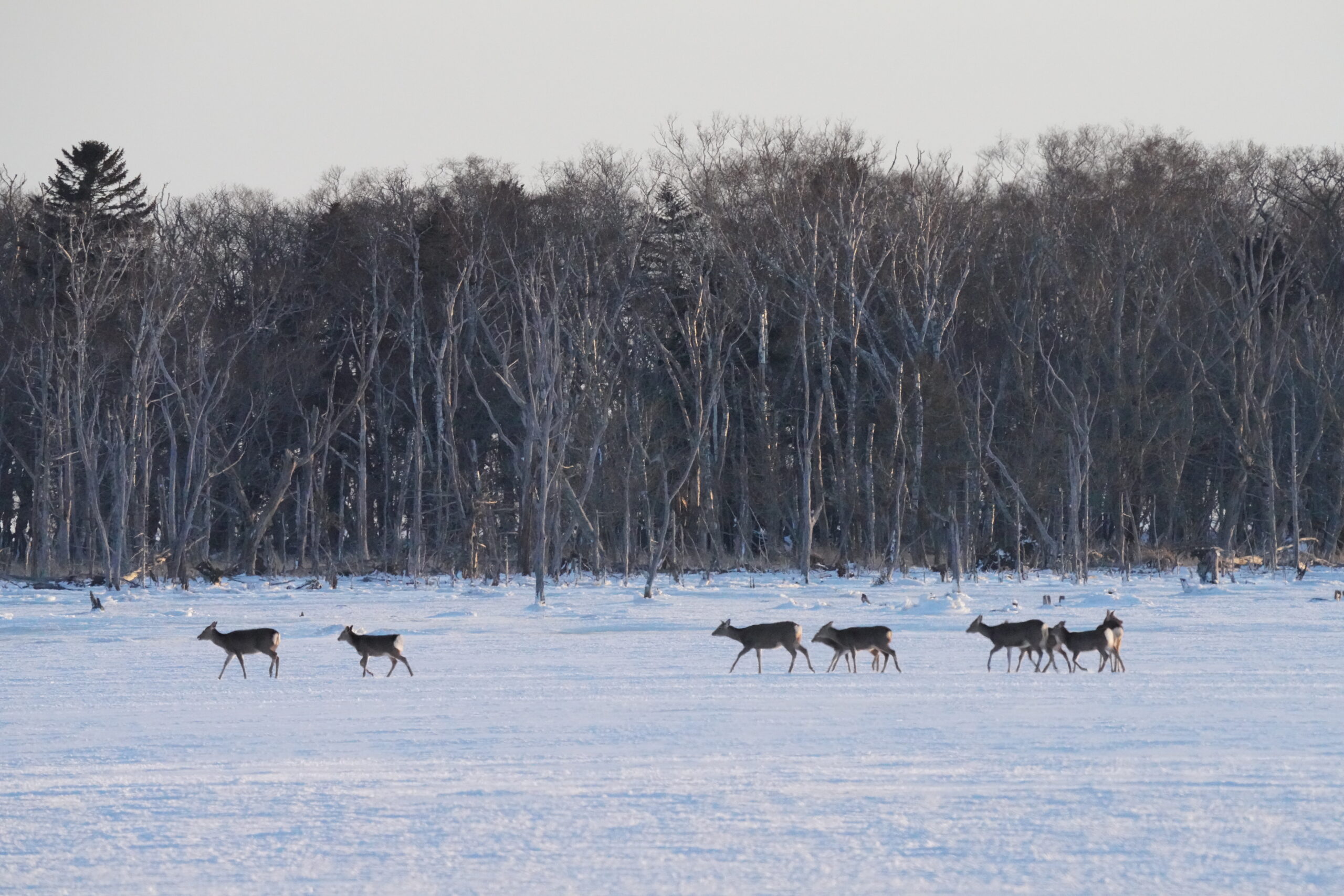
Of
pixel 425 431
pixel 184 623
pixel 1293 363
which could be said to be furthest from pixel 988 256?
pixel 184 623

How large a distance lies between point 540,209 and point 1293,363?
23.0 m

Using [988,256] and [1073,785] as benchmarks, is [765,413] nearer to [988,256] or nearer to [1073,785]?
[988,256]

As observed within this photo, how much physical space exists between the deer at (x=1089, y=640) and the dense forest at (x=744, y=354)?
24.0 metres

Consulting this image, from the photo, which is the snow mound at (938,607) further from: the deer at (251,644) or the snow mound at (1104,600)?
the deer at (251,644)

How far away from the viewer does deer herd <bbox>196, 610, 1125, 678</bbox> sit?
1555 centimetres

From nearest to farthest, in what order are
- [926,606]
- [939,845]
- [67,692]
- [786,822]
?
[939,845] < [786,822] < [67,692] < [926,606]

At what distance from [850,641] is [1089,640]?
2.34 metres

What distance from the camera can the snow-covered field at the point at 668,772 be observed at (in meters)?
7.16

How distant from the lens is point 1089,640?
1559 centimetres

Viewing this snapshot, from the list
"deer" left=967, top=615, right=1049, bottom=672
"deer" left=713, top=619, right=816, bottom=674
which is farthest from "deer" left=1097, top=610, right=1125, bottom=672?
"deer" left=713, top=619, right=816, bottom=674

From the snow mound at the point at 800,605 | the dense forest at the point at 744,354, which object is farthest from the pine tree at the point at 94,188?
the snow mound at the point at 800,605

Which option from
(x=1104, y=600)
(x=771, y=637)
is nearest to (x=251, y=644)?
(x=771, y=637)

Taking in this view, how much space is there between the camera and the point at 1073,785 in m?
9.09

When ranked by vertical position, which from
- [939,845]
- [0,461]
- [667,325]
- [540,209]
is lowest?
[939,845]
